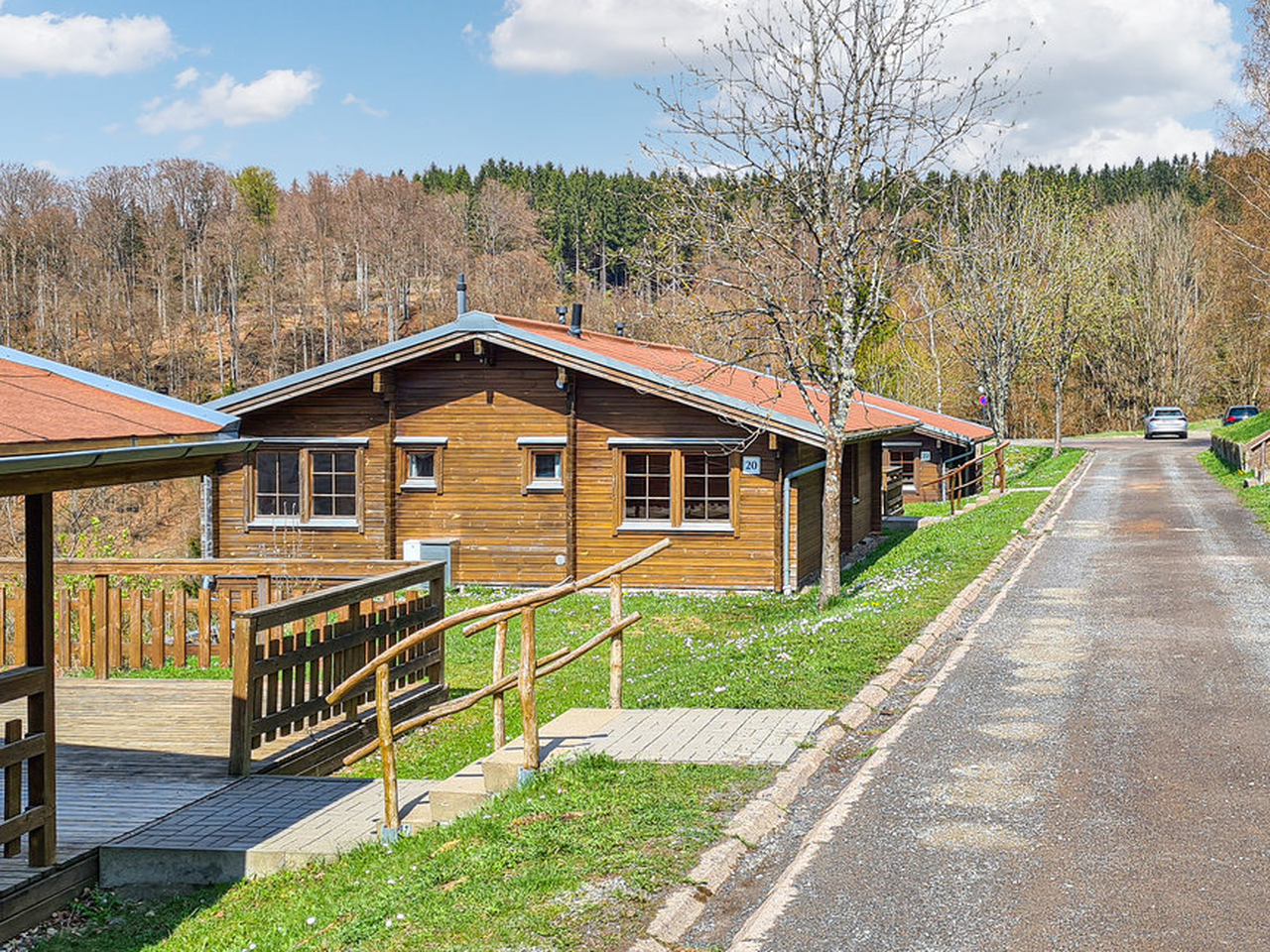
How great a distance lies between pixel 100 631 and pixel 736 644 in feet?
24.1

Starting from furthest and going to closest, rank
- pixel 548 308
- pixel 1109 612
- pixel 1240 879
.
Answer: pixel 548 308 → pixel 1109 612 → pixel 1240 879

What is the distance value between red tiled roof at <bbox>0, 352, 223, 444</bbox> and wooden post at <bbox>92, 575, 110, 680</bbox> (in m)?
6.55

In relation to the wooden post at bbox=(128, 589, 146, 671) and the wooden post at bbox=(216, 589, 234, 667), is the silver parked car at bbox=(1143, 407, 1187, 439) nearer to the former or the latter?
the wooden post at bbox=(216, 589, 234, 667)

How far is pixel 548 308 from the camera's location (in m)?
82.8

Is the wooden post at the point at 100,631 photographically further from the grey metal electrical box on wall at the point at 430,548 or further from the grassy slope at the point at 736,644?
the grey metal electrical box on wall at the point at 430,548

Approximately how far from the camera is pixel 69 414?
6.86m

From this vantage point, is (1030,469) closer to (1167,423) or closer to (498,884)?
(1167,423)

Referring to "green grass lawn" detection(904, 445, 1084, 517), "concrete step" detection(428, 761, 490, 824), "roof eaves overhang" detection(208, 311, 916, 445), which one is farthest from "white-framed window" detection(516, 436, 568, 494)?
"concrete step" detection(428, 761, 490, 824)

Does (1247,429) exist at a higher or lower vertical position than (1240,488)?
higher

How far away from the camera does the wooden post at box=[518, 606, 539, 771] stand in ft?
25.9

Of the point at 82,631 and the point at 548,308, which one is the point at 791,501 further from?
the point at 548,308

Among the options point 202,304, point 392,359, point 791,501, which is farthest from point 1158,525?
point 202,304

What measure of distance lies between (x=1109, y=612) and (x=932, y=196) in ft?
22.6

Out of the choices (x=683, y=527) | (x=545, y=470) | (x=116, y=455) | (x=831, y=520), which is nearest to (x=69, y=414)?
(x=116, y=455)
